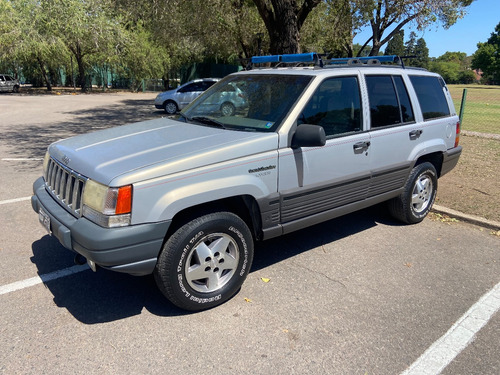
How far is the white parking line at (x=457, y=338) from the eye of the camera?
2834 mm

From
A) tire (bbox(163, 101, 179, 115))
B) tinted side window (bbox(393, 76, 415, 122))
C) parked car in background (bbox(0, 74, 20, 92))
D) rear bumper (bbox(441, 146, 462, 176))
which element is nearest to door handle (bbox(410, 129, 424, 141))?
tinted side window (bbox(393, 76, 415, 122))

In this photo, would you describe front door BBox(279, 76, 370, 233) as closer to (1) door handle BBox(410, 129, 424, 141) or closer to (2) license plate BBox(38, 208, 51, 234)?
(1) door handle BBox(410, 129, 424, 141)

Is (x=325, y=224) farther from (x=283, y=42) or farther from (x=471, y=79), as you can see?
(x=471, y=79)

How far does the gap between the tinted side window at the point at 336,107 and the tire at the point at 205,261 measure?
122 cm

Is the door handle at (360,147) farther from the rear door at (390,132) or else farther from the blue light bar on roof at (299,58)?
the blue light bar on roof at (299,58)

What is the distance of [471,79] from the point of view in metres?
99.9

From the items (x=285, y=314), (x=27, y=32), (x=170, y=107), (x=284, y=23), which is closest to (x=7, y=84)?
(x=27, y=32)

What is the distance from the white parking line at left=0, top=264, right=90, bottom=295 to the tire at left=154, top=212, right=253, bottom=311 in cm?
131

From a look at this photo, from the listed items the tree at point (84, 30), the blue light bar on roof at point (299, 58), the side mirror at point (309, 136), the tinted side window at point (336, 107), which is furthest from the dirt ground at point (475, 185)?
the tree at point (84, 30)

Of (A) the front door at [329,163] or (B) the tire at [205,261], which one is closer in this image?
(B) the tire at [205,261]

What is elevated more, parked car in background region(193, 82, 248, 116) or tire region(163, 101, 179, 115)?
parked car in background region(193, 82, 248, 116)

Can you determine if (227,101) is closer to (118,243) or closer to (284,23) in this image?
(118,243)

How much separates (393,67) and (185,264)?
344 centimetres

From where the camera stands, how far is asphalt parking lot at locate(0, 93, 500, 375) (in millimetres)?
2836
